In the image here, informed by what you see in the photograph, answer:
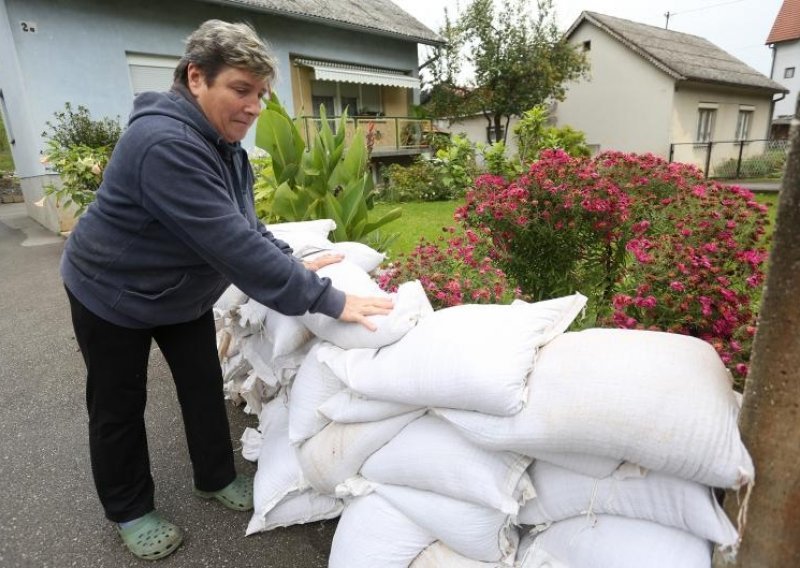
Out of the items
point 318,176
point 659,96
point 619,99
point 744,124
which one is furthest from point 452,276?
point 744,124

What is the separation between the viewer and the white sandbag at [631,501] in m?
1.06

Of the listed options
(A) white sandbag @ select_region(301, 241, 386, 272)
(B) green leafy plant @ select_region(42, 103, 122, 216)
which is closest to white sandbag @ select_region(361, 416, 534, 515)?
(A) white sandbag @ select_region(301, 241, 386, 272)

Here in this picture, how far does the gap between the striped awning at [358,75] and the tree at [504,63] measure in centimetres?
270

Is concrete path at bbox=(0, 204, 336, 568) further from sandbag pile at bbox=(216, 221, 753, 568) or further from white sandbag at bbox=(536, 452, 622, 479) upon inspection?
white sandbag at bbox=(536, 452, 622, 479)

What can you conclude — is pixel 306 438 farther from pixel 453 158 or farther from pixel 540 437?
pixel 453 158

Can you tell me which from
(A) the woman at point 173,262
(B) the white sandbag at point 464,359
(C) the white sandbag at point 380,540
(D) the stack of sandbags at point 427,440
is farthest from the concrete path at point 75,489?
(B) the white sandbag at point 464,359

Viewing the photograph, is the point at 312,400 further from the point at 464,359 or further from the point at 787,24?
the point at 787,24

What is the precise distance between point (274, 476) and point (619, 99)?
18.8 metres

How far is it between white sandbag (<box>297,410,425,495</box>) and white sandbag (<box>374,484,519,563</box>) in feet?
0.65

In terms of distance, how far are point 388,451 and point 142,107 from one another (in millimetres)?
1225

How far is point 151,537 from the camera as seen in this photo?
1744 millimetres

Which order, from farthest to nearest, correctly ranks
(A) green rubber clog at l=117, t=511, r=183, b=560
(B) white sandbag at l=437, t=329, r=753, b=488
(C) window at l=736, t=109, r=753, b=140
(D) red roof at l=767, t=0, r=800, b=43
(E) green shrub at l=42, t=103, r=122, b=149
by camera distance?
(D) red roof at l=767, t=0, r=800, b=43 → (C) window at l=736, t=109, r=753, b=140 → (E) green shrub at l=42, t=103, r=122, b=149 → (A) green rubber clog at l=117, t=511, r=183, b=560 → (B) white sandbag at l=437, t=329, r=753, b=488

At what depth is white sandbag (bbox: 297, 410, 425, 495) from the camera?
149 cm

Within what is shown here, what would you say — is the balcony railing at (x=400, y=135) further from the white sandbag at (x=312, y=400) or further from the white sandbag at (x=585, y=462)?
the white sandbag at (x=585, y=462)
